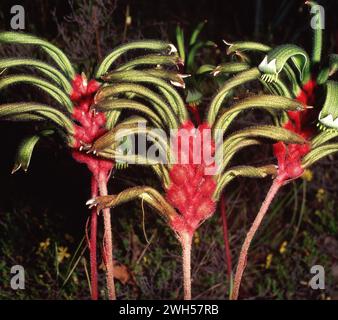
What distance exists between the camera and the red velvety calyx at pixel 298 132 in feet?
3.44

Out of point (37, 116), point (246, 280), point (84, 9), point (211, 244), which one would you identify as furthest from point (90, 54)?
point (37, 116)

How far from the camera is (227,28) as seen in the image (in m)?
3.74

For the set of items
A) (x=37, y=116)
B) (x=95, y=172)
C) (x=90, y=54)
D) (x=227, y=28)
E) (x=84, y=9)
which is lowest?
(x=95, y=172)

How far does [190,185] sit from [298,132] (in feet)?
0.71

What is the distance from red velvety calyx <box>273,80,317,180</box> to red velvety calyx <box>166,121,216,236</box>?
5.5 inches

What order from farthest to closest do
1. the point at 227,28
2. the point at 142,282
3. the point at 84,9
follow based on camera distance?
the point at 227,28
the point at 84,9
the point at 142,282

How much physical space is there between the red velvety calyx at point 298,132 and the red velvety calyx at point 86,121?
1.01 feet

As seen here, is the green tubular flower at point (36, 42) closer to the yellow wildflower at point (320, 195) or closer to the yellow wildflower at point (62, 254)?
the yellow wildflower at point (62, 254)

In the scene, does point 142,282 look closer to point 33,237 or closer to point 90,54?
point 33,237

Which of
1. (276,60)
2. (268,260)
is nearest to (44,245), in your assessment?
(268,260)

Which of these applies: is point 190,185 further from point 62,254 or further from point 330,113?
point 62,254

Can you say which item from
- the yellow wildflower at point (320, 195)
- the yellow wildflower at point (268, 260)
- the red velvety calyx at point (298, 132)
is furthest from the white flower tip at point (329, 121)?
the yellow wildflower at point (320, 195)
